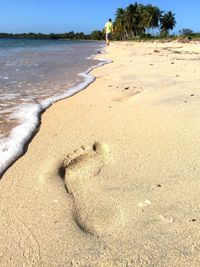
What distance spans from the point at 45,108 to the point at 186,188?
3.24m

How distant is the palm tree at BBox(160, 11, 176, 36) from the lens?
3102 inches

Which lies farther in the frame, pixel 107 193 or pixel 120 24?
pixel 120 24

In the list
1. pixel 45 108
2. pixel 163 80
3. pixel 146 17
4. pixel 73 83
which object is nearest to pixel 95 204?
pixel 45 108

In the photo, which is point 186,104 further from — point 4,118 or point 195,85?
point 4,118

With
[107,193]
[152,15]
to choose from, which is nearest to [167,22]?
[152,15]

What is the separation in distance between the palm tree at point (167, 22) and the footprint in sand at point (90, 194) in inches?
3090

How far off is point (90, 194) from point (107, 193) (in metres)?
0.11

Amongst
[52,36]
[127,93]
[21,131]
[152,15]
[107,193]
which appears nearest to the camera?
[107,193]

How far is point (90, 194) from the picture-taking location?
254 cm

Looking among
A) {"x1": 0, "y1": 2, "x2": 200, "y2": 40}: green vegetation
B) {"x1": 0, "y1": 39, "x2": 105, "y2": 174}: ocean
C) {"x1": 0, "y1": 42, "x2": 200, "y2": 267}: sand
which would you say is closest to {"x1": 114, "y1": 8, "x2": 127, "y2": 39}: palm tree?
{"x1": 0, "y1": 2, "x2": 200, "y2": 40}: green vegetation

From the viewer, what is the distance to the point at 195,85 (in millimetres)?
6043

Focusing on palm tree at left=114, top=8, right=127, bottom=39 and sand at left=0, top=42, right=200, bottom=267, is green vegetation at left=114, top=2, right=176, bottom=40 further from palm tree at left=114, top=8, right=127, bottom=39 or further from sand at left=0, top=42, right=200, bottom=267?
sand at left=0, top=42, right=200, bottom=267

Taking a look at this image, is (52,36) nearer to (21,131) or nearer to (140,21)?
(140,21)

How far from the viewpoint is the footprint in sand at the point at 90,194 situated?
220cm
